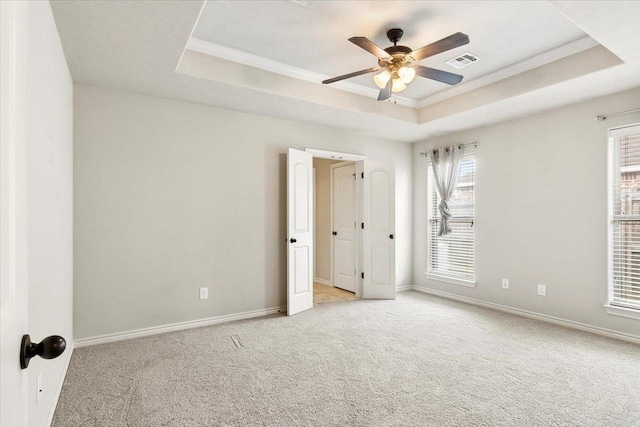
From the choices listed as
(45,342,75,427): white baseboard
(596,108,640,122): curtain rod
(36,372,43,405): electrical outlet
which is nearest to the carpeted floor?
(45,342,75,427): white baseboard

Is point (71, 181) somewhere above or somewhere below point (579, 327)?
above

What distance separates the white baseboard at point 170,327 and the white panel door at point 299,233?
0.96 ft

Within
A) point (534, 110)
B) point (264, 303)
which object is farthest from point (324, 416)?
point (534, 110)

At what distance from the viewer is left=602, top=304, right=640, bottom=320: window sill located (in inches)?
139

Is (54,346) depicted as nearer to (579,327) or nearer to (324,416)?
(324,416)

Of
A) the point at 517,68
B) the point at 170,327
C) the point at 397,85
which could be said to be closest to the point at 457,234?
the point at 517,68

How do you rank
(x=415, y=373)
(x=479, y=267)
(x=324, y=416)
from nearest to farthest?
(x=324, y=416), (x=415, y=373), (x=479, y=267)

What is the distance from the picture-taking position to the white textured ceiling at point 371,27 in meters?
2.71

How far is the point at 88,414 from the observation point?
7.45 ft

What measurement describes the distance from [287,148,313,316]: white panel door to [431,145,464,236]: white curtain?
2.11 m

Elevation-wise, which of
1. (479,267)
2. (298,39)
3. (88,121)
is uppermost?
(298,39)

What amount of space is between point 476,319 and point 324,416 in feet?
9.13

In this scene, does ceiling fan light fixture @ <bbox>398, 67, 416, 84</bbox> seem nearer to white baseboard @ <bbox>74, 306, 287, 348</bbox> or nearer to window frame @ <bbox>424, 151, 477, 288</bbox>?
window frame @ <bbox>424, 151, 477, 288</bbox>

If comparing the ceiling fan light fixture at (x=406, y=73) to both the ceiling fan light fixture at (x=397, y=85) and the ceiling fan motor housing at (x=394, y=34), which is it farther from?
the ceiling fan motor housing at (x=394, y=34)
